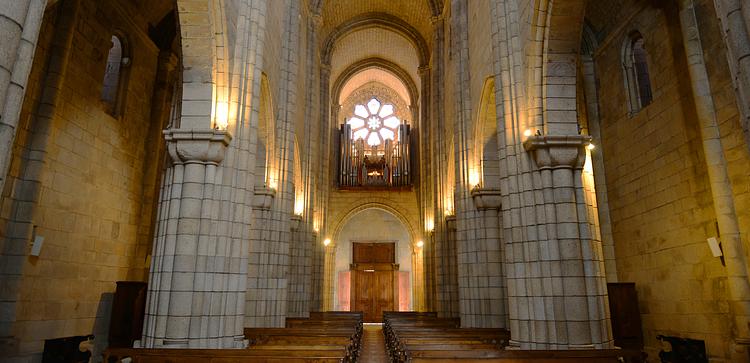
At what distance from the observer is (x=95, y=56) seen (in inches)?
403

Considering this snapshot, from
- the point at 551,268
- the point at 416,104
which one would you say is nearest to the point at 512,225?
the point at 551,268

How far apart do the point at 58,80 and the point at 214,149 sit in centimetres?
439

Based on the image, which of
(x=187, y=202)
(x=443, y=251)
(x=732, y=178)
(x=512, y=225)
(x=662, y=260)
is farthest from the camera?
(x=443, y=251)

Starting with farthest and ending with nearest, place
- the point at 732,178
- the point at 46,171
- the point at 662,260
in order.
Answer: the point at 662,260
the point at 46,171
the point at 732,178

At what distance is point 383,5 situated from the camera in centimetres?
2255

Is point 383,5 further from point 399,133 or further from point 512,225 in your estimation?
point 512,225

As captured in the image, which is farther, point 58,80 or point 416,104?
point 416,104

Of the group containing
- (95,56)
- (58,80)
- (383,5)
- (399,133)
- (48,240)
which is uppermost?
(383,5)

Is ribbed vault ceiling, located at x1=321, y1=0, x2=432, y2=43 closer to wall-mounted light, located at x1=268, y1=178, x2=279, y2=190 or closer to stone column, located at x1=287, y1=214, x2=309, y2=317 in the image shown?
stone column, located at x1=287, y1=214, x2=309, y2=317

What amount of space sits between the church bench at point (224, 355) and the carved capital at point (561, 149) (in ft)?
13.1

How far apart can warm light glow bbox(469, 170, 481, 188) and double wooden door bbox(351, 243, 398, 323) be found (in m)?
14.2

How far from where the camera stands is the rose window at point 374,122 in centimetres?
2856

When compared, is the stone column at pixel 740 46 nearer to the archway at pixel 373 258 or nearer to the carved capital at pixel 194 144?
the carved capital at pixel 194 144

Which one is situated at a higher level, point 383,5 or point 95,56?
point 383,5
